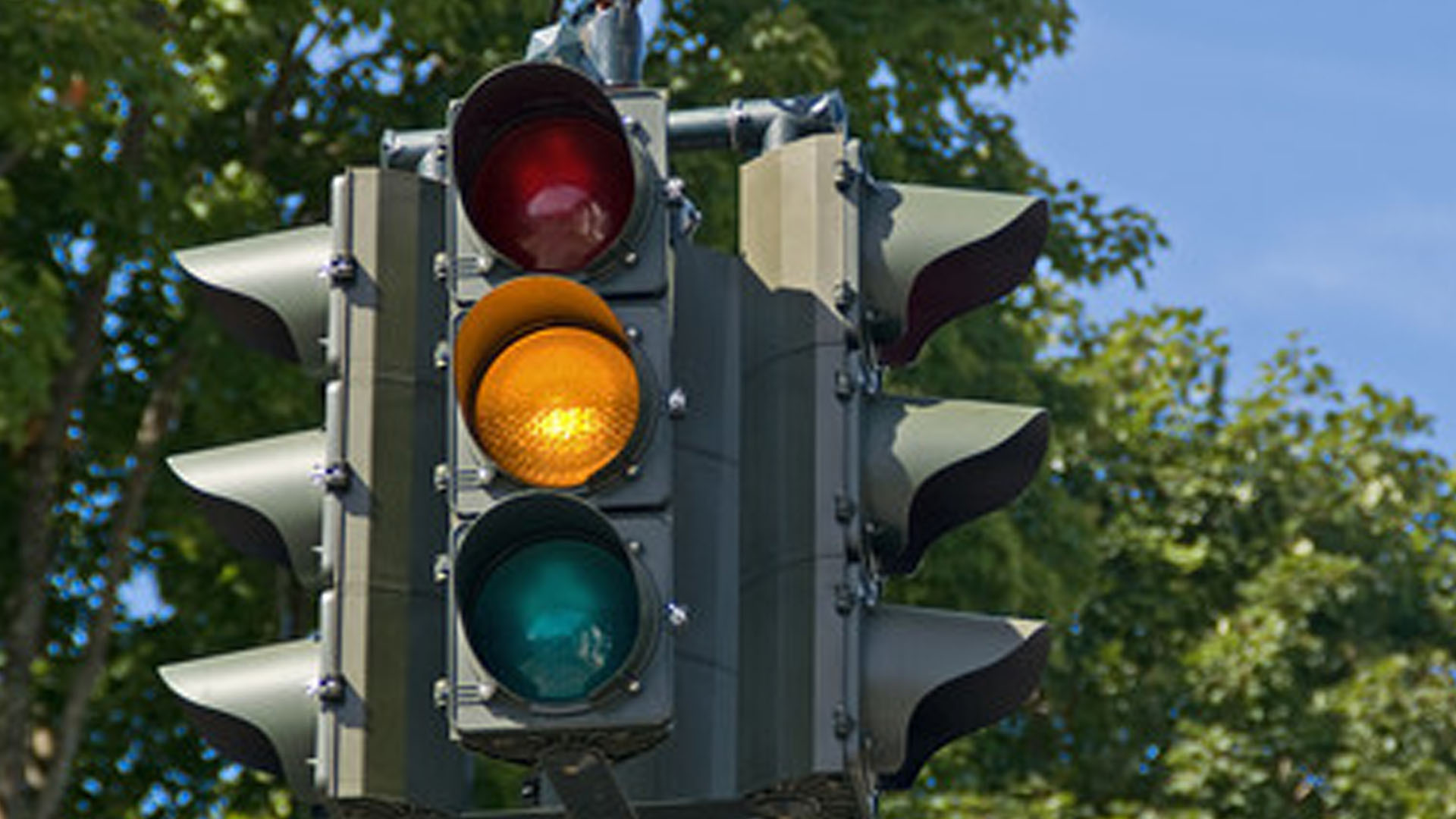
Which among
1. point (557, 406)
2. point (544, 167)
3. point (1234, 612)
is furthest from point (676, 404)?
point (1234, 612)

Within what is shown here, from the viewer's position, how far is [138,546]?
20.2 metres

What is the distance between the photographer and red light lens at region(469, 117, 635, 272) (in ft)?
14.5

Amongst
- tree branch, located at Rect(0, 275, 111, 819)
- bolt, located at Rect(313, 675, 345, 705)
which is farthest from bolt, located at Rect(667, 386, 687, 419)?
tree branch, located at Rect(0, 275, 111, 819)

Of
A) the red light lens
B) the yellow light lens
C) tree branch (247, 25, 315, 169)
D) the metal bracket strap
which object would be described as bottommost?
the metal bracket strap

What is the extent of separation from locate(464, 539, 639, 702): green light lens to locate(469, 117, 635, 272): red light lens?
420 mm

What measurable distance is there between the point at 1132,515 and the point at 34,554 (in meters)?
15.5

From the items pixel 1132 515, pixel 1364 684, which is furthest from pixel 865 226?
pixel 1132 515

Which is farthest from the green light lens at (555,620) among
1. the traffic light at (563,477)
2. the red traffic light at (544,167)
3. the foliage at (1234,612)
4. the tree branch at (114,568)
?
the foliage at (1234,612)

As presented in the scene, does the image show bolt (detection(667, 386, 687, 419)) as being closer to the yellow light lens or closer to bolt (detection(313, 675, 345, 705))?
the yellow light lens

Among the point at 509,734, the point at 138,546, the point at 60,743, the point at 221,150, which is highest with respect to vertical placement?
the point at 221,150

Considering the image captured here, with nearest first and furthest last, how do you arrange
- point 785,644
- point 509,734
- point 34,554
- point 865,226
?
point 509,734 → point 785,644 → point 865,226 → point 34,554

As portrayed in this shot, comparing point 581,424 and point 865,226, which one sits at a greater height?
point 865,226

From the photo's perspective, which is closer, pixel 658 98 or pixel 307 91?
pixel 658 98

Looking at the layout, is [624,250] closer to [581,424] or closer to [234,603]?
[581,424]
